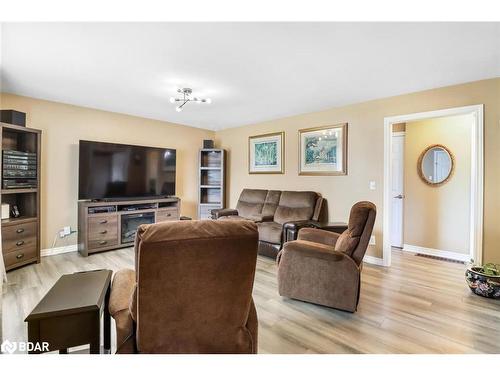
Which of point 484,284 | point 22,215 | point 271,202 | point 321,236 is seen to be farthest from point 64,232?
point 484,284

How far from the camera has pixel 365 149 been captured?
3549mm

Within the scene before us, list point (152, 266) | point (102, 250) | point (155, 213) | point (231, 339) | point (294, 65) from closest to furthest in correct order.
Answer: point (152, 266) → point (231, 339) → point (294, 65) → point (102, 250) → point (155, 213)

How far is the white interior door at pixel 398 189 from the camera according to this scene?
429 cm

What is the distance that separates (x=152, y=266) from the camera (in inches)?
39.7

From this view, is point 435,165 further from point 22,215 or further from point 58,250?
point 22,215

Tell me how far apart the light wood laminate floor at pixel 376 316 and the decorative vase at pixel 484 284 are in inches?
3.0

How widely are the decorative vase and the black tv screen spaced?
14.7 ft

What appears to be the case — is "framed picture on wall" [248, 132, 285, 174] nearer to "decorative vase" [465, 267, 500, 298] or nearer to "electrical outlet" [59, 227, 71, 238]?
"decorative vase" [465, 267, 500, 298]

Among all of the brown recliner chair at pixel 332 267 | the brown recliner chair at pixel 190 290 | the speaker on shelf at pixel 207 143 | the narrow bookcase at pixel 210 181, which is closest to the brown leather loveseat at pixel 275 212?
the narrow bookcase at pixel 210 181

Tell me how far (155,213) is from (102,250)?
3.14ft

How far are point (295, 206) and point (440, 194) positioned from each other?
2264mm

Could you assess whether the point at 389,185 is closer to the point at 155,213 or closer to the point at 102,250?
the point at 155,213

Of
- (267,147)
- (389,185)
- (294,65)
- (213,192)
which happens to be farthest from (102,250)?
(389,185)
